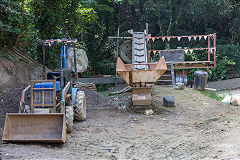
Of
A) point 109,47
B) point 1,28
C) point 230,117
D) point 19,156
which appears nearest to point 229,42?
point 109,47

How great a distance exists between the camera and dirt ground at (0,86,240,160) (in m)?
5.70

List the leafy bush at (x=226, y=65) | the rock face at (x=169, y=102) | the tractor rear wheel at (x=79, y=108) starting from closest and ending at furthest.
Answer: the tractor rear wheel at (x=79, y=108) < the rock face at (x=169, y=102) < the leafy bush at (x=226, y=65)

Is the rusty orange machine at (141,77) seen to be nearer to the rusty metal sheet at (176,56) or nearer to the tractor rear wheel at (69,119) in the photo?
the tractor rear wheel at (69,119)

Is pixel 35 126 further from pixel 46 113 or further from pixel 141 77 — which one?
pixel 141 77

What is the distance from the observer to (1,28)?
33.0 feet

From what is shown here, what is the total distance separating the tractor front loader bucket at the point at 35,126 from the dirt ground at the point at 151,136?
32 cm

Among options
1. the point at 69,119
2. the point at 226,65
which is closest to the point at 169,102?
the point at 69,119

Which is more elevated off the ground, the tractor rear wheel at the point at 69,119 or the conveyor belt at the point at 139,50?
the conveyor belt at the point at 139,50

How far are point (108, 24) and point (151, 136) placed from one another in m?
13.1

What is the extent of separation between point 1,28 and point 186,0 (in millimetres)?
16774

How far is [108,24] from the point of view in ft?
63.1

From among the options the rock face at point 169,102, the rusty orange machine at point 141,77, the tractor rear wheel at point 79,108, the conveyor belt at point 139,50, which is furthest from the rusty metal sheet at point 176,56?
the tractor rear wheel at point 79,108

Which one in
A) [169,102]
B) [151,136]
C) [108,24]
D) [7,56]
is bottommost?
[151,136]

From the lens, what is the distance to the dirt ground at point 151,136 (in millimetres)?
5699
